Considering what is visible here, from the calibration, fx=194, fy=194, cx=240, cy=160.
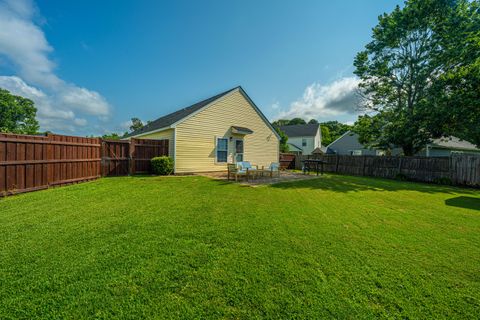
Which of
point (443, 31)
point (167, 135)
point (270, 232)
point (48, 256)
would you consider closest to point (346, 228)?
point (270, 232)

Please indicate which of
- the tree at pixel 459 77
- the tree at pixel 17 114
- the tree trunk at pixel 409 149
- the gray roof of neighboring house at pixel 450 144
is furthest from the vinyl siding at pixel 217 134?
the tree at pixel 17 114

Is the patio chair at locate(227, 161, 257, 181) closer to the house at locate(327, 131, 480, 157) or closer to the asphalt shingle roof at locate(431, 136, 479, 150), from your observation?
the house at locate(327, 131, 480, 157)

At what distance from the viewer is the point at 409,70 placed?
15742 mm

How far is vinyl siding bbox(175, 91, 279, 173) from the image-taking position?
38.0ft

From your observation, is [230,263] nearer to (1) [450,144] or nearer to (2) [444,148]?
(2) [444,148]

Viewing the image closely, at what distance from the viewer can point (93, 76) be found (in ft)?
47.1

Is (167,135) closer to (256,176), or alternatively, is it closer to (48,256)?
(256,176)

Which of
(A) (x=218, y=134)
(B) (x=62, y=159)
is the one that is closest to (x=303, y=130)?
(A) (x=218, y=134)

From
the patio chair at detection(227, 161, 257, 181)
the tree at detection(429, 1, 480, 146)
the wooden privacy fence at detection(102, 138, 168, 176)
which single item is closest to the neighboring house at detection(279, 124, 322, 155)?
the tree at detection(429, 1, 480, 146)

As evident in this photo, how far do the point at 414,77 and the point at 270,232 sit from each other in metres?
19.5

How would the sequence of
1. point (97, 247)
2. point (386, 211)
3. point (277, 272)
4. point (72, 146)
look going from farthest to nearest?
1. point (72, 146)
2. point (386, 211)
3. point (97, 247)
4. point (277, 272)

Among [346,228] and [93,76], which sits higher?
[93,76]

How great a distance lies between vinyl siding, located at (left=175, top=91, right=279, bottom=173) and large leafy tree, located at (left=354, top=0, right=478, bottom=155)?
10099 mm

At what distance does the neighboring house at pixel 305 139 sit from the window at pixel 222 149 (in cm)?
2503
